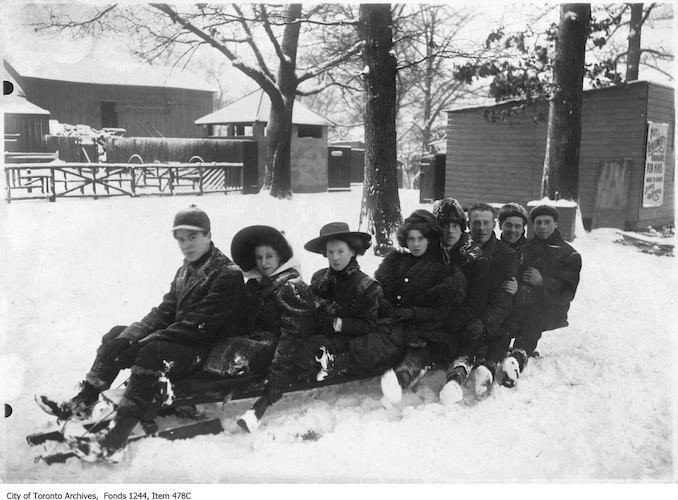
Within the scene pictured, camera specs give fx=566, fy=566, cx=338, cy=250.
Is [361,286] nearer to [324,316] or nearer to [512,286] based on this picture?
[324,316]

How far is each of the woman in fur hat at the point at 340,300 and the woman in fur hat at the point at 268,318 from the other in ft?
0.59

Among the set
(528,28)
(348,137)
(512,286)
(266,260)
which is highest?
(528,28)

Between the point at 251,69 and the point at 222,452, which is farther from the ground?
the point at 251,69

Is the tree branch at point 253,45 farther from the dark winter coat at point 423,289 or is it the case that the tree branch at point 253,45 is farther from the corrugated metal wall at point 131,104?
the dark winter coat at point 423,289

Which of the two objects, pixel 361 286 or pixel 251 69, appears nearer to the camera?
pixel 361 286

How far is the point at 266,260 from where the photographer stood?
325 cm

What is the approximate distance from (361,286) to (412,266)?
17.5 inches

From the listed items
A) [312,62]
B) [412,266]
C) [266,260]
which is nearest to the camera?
[266,260]

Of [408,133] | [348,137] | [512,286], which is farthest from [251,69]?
[408,133]

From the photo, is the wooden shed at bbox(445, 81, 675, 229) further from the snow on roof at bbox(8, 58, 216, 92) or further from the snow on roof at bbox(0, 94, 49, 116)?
the snow on roof at bbox(0, 94, 49, 116)

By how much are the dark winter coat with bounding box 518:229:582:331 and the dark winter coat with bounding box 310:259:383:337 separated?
1.36m

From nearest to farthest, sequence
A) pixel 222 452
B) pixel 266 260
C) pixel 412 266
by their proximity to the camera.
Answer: pixel 222 452
pixel 266 260
pixel 412 266

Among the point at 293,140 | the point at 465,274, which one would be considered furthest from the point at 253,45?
the point at 465,274

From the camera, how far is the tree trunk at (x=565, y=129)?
17.0 ft
